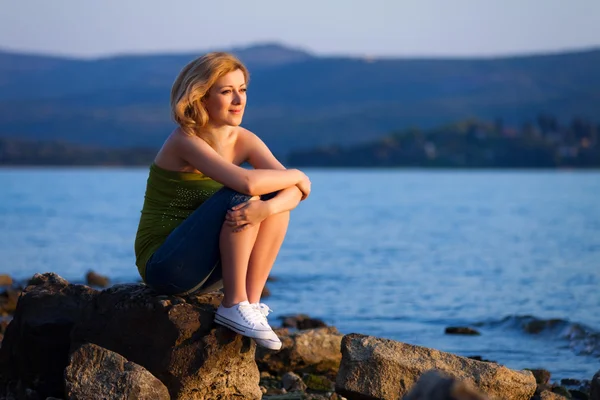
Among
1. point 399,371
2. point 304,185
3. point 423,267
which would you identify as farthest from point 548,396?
point 423,267

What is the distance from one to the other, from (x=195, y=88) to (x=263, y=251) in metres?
1.12

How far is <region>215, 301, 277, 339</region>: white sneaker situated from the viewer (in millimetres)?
6121

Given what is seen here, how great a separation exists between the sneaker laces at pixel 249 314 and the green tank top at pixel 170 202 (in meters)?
0.73

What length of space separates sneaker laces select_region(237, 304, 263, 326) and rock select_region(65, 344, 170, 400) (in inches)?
25.8

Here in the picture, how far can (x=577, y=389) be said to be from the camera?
9469 millimetres

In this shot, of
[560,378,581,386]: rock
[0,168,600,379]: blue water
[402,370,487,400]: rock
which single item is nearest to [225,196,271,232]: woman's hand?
[402,370,487,400]: rock

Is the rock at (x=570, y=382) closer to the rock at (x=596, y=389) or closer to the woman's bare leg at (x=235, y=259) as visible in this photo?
the rock at (x=596, y=389)

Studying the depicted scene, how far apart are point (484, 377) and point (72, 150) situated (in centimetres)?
15410

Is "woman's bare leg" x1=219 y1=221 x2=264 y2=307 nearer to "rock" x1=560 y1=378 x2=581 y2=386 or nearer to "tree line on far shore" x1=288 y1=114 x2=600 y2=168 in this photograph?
"rock" x1=560 y1=378 x2=581 y2=386

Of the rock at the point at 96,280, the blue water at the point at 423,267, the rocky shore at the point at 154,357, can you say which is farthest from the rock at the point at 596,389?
the rock at the point at 96,280

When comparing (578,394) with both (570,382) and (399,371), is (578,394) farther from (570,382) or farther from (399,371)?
(399,371)

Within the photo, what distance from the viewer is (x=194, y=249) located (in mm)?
6129

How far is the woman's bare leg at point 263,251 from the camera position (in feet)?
20.4

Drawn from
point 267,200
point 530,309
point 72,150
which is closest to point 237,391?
point 267,200
